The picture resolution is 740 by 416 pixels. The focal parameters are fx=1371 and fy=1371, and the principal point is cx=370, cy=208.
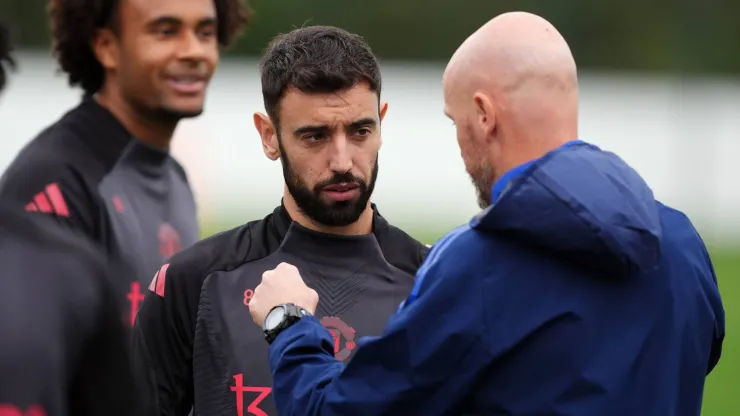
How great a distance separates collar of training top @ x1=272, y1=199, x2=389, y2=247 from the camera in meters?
3.48

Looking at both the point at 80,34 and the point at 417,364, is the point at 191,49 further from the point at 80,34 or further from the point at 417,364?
the point at 417,364

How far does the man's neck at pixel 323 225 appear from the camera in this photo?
136 inches

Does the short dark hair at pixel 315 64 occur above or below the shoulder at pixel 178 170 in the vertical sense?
above

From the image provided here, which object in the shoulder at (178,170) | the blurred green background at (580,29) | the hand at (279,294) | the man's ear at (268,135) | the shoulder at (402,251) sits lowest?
the blurred green background at (580,29)

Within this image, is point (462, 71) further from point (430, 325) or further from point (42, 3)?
point (42, 3)

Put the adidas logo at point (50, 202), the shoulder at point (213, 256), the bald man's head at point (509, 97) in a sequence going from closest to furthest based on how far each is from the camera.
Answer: the bald man's head at point (509, 97) → the shoulder at point (213, 256) → the adidas logo at point (50, 202)

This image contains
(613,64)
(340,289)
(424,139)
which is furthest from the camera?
(613,64)

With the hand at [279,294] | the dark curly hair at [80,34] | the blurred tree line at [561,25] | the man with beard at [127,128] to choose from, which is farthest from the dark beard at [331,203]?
the blurred tree line at [561,25]

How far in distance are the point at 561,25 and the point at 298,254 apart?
47.5ft

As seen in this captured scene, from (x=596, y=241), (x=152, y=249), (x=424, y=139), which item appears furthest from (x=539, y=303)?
(x=424, y=139)

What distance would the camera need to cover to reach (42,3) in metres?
18.2

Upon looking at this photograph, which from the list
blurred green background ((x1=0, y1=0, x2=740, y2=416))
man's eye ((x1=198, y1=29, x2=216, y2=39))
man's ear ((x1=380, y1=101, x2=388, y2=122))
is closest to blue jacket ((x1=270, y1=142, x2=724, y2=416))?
man's ear ((x1=380, y1=101, x2=388, y2=122))

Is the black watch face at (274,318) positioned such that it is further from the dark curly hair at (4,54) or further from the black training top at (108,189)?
the black training top at (108,189)

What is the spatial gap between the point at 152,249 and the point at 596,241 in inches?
86.1
